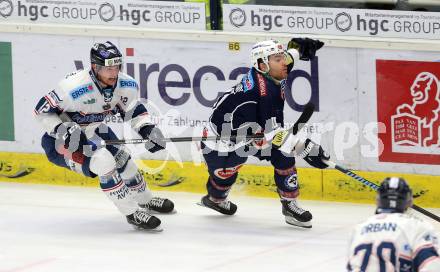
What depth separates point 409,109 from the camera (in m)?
8.06

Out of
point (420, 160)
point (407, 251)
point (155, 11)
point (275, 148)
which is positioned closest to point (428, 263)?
point (407, 251)

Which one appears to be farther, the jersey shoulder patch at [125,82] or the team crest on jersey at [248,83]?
the jersey shoulder patch at [125,82]

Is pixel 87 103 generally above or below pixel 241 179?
above

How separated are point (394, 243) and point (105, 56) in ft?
10.1

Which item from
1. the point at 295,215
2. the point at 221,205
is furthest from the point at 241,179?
the point at 295,215

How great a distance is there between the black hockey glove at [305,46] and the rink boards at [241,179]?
32.7 inches

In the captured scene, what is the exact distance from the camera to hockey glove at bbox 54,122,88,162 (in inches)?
293

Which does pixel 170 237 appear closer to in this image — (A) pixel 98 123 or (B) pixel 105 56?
(A) pixel 98 123

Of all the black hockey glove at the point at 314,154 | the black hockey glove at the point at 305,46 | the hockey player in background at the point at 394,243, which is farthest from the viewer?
the black hockey glove at the point at 305,46

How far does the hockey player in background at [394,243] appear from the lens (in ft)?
15.8

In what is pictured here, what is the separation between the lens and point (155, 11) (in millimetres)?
8695

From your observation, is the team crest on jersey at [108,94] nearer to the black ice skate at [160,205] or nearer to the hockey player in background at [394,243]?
the black ice skate at [160,205]

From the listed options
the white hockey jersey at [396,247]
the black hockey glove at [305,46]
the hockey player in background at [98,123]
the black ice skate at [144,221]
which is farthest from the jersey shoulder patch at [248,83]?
the white hockey jersey at [396,247]

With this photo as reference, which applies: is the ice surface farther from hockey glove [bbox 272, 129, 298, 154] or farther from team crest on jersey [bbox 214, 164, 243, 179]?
hockey glove [bbox 272, 129, 298, 154]
